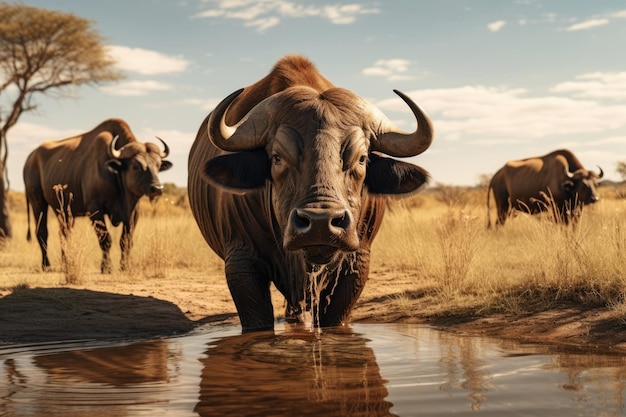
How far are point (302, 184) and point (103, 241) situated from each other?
7.73 m

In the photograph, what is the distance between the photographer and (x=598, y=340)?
5605mm

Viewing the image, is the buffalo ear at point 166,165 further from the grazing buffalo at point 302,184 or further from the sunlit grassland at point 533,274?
the grazing buffalo at point 302,184

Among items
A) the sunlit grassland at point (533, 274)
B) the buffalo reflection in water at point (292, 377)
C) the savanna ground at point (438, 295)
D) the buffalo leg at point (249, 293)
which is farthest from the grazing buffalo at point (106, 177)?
the buffalo reflection in water at point (292, 377)

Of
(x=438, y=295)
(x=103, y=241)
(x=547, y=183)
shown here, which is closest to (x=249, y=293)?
(x=438, y=295)

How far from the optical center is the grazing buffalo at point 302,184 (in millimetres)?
4645

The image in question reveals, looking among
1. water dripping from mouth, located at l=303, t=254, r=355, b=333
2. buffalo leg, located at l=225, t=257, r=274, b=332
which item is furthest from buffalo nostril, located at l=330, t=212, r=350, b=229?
buffalo leg, located at l=225, t=257, r=274, b=332

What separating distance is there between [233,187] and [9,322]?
113 inches

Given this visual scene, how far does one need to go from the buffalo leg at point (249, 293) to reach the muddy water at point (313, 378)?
0.14 metres

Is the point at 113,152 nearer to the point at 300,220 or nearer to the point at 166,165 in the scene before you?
the point at 166,165

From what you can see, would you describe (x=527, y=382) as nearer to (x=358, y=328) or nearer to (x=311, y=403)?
(x=311, y=403)

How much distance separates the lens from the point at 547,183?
63.1 ft

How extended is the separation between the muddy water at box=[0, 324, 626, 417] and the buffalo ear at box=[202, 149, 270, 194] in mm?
Result: 1063

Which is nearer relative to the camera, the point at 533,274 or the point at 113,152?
the point at 533,274

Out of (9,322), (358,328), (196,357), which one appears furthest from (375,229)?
(9,322)
